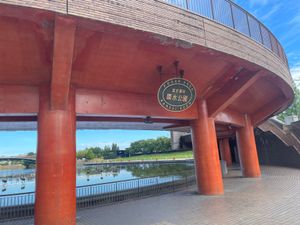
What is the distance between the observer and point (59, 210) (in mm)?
6035

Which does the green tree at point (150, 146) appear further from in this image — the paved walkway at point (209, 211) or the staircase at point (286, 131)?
the paved walkway at point (209, 211)

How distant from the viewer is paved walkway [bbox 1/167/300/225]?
636cm

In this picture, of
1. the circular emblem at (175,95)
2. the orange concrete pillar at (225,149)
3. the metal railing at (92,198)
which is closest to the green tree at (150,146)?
the orange concrete pillar at (225,149)

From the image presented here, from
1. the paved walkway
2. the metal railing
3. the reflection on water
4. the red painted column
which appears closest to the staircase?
the reflection on water

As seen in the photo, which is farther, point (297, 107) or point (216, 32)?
point (297, 107)

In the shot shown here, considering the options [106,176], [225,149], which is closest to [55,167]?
[106,176]

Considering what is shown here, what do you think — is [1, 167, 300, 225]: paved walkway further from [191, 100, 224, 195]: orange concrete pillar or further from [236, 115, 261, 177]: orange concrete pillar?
[236, 115, 261, 177]: orange concrete pillar

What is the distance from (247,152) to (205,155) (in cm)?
680

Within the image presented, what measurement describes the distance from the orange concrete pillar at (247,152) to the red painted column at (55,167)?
40.8 feet

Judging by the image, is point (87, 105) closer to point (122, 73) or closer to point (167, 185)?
point (122, 73)

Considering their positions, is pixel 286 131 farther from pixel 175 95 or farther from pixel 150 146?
pixel 150 146

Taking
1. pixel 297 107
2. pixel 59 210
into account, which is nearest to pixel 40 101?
pixel 59 210

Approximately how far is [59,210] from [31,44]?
14.5 ft

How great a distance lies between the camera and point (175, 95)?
6.88 metres
